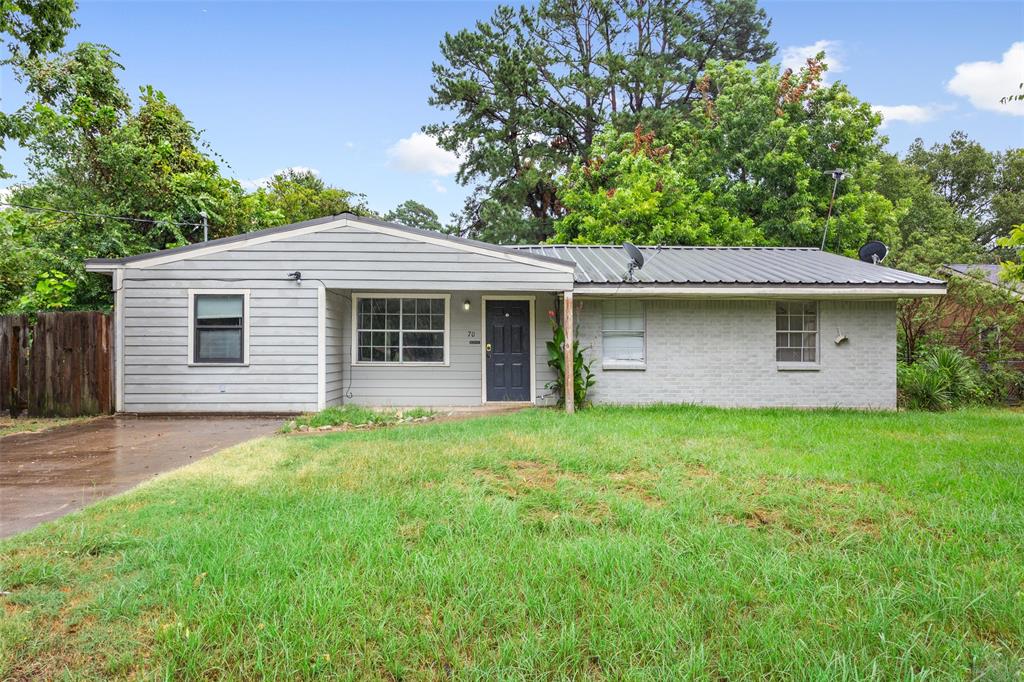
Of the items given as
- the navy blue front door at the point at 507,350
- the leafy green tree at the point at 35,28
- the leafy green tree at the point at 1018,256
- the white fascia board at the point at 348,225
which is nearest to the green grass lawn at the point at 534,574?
the leafy green tree at the point at 1018,256

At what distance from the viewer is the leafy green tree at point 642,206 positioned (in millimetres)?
17375

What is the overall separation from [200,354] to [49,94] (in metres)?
5.76

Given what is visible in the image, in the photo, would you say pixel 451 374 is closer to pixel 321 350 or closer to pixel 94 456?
pixel 321 350

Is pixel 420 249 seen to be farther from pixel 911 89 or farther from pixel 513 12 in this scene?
pixel 513 12

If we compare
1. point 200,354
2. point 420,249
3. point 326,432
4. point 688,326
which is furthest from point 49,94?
point 688,326

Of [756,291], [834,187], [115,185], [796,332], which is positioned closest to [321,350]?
[756,291]

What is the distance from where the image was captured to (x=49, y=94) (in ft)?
33.2

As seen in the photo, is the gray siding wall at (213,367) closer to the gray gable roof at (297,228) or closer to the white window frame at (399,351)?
the gray gable roof at (297,228)

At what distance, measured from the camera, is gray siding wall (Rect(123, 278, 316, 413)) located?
9523 millimetres

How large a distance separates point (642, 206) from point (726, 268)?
6.74 meters

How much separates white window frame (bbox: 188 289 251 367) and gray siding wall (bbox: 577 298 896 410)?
6.10 m

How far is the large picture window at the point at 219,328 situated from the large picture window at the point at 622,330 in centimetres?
668

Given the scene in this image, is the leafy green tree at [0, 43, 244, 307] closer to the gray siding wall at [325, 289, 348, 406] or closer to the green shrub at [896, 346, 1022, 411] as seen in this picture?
the gray siding wall at [325, 289, 348, 406]

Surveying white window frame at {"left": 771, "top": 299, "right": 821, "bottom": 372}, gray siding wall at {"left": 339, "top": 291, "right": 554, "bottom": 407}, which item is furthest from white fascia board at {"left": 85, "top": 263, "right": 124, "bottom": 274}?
white window frame at {"left": 771, "top": 299, "right": 821, "bottom": 372}
